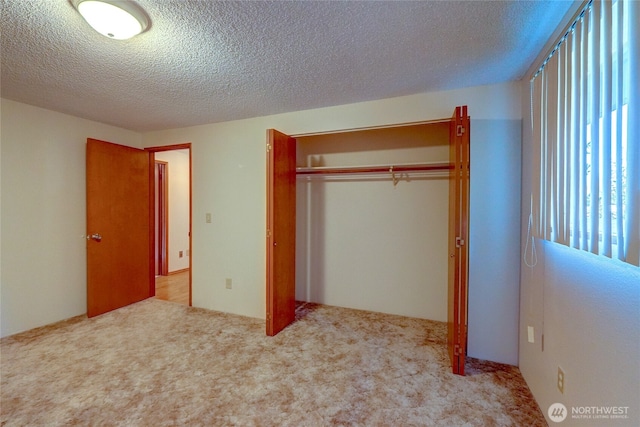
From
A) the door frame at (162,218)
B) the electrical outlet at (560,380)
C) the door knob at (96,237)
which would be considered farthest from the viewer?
the door frame at (162,218)

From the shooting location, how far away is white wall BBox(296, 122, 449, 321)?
9.78 feet

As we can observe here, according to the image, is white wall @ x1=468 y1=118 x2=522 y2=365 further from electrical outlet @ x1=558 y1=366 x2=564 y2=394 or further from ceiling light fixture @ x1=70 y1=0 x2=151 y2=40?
ceiling light fixture @ x1=70 y1=0 x2=151 y2=40

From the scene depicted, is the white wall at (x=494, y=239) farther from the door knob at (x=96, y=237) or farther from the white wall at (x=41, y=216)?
the white wall at (x=41, y=216)

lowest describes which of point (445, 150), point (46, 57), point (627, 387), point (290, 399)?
point (290, 399)

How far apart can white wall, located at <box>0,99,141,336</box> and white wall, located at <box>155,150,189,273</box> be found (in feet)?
5.65

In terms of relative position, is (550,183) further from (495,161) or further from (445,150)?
(445,150)

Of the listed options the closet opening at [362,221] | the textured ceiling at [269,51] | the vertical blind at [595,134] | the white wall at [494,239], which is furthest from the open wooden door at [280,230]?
the vertical blind at [595,134]

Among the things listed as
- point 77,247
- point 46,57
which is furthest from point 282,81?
point 77,247

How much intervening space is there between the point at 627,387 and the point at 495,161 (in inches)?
63.6

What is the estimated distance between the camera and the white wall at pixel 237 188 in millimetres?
2752

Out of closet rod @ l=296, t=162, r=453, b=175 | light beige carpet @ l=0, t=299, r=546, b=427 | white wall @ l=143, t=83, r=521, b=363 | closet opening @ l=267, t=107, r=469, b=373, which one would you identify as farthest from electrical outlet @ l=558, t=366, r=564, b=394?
white wall @ l=143, t=83, r=521, b=363

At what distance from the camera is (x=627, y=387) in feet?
3.25

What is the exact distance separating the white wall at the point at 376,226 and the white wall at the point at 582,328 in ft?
3.38

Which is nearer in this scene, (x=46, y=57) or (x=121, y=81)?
(x=46, y=57)
